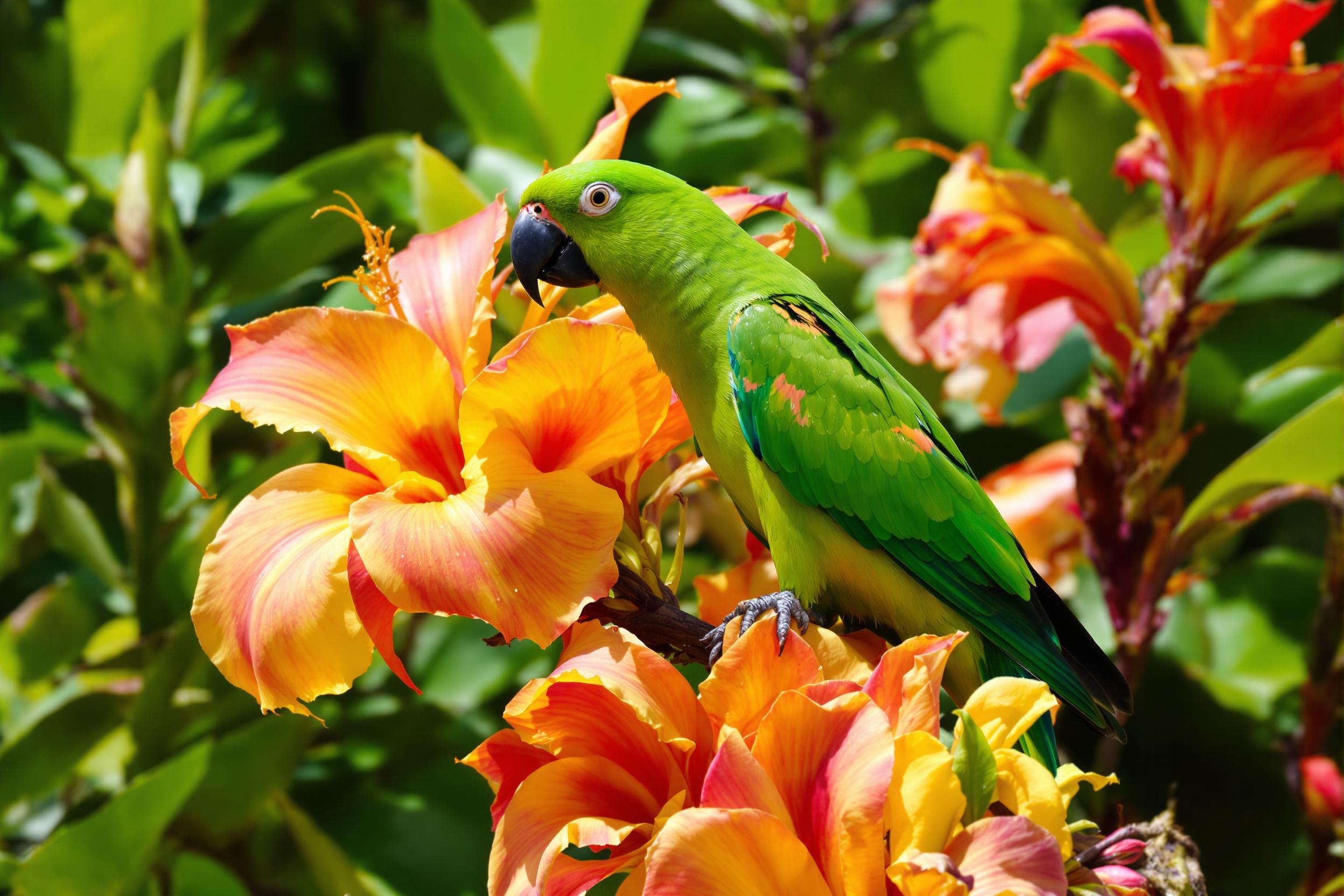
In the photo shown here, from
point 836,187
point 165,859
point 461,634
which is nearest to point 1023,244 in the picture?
point 836,187

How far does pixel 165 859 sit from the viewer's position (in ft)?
3.57

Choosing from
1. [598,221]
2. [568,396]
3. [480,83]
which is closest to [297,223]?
[480,83]

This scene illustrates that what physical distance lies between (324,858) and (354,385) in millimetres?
561

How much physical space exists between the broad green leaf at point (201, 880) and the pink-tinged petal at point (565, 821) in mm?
584

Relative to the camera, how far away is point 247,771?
3.49 feet

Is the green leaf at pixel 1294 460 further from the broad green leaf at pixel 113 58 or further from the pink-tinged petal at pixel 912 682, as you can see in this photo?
the broad green leaf at pixel 113 58

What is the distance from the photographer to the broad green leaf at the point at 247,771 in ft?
3.44

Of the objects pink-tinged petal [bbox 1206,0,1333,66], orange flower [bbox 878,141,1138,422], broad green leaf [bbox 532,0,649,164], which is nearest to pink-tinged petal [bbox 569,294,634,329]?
orange flower [bbox 878,141,1138,422]

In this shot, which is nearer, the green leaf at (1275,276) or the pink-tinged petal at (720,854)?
the pink-tinged petal at (720,854)

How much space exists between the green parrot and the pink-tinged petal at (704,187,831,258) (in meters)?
0.02

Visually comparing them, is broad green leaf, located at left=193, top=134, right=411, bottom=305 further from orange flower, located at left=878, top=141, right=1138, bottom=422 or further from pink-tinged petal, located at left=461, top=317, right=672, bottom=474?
pink-tinged petal, located at left=461, top=317, right=672, bottom=474

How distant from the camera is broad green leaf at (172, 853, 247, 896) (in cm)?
101

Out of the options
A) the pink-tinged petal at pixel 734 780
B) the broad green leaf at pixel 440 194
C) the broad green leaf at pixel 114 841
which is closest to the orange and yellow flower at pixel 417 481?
the pink-tinged petal at pixel 734 780

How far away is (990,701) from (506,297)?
2.11 ft
